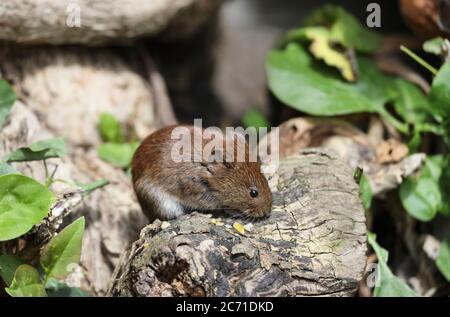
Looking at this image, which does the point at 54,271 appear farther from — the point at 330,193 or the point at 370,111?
the point at 370,111

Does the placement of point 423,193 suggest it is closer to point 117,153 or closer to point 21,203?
point 117,153

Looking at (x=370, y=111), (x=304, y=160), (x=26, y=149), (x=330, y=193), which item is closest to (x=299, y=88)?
(x=370, y=111)

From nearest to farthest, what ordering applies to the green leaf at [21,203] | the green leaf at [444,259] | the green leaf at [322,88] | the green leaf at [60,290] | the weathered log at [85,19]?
the green leaf at [21,203] → the green leaf at [60,290] → the green leaf at [444,259] → the weathered log at [85,19] → the green leaf at [322,88]

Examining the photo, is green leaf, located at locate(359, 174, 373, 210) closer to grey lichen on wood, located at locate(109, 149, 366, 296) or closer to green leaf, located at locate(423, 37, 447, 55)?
grey lichen on wood, located at locate(109, 149, 366, 296)

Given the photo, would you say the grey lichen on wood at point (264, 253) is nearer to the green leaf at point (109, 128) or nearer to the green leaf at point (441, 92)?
the green leaf at point (441, 92)

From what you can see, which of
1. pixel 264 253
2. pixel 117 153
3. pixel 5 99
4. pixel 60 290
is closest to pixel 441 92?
pixel 264 253

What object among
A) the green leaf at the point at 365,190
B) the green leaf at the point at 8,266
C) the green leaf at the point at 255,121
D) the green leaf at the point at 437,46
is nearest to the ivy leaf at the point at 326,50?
the green leaf at the point at 437,46

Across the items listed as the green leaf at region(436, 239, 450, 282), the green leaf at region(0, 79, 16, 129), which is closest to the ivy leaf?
the green leaf at region(436, 239, 450, 282)
